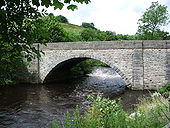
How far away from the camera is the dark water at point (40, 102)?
1271cm

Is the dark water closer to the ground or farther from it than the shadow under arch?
closer to the ground

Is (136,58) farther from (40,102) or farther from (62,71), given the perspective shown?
(62,71)

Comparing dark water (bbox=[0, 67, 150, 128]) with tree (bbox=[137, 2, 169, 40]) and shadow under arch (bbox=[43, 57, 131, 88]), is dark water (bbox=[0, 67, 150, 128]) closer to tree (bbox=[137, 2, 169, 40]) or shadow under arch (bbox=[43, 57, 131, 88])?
shadow under arch (bbox=[43, 57, 131, 88])

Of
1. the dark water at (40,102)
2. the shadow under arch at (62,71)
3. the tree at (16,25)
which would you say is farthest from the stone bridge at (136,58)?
Answer: the tree at (16,25)

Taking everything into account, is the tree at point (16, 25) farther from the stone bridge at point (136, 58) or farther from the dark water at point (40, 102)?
the stone bridge at point (136, 58)

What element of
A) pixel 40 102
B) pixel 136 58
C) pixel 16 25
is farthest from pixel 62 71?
pixel 16 25

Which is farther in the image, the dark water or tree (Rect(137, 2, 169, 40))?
tree (Rect(137, 2, 169, 40))

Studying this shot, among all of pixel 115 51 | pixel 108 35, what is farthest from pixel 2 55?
pixel 108 35

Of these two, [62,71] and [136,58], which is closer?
[136,58]

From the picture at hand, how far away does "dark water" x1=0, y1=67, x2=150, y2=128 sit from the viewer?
1271 centimetres

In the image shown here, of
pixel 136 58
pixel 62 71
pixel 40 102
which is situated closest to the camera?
pixel 40 102

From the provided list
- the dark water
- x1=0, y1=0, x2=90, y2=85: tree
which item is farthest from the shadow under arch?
x1=0, y1=0, x2=90, y2=85: tree

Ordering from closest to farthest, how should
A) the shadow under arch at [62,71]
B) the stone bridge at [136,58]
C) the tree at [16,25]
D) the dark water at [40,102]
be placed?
the tree at [16,25]
the dark water at [40,102]
the stone bridge at [136,58]
the shadow under arch at [62,71]

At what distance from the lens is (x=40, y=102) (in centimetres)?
1702
